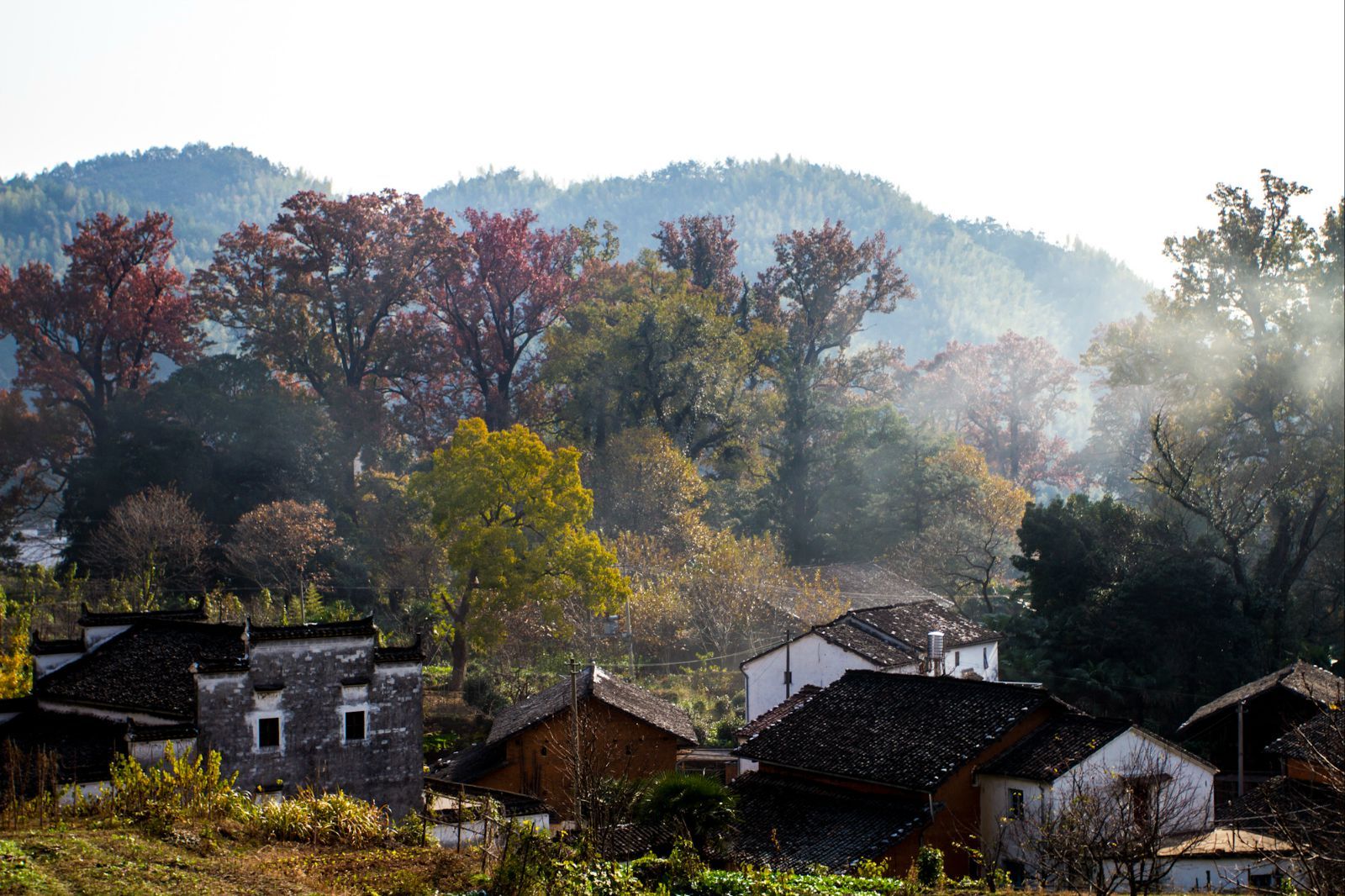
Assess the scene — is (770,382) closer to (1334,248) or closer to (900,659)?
(1334,248)

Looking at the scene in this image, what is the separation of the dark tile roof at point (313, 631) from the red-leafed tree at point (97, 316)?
26374 millimetres

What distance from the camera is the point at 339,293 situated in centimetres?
4578

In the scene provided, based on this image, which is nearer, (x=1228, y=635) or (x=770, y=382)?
(x=1228, y=635)

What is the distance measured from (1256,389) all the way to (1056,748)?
76.0ft

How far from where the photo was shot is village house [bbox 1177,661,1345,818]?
26266mm

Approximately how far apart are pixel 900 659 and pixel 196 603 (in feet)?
58.8

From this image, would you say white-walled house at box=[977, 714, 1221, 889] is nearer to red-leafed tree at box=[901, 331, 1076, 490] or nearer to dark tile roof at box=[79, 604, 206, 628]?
dark tile roof at box=[79, 604, 206, 628]

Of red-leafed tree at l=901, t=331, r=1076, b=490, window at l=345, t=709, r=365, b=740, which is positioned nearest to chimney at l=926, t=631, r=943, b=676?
window at l=345, t=709, r=365, b=740

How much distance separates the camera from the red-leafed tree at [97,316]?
4500cm

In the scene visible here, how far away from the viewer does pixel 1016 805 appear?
20.9m

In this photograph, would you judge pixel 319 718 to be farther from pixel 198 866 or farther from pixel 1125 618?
pixel 1125 618

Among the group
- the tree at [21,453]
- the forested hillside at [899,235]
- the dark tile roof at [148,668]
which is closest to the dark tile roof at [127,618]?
the dark tile roof at [148,668]

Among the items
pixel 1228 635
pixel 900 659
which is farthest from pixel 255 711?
pixel 1228 635

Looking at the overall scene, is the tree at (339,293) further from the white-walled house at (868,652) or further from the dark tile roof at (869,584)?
the white-walled house at (868,652)
